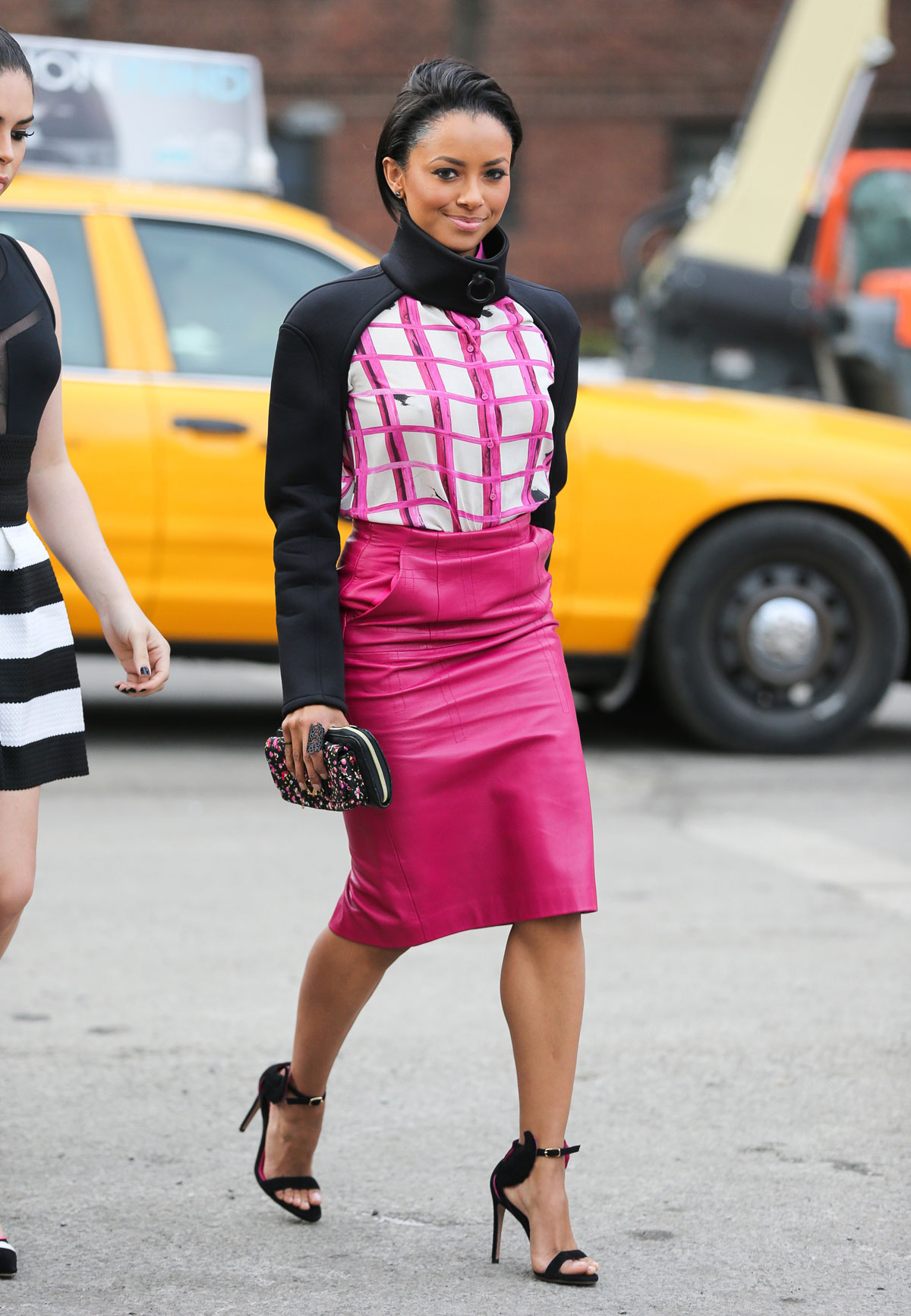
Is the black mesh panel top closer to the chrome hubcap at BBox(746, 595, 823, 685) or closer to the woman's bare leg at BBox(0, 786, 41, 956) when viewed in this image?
the woman's bare leg at BBox(0, 786, 41, 956)

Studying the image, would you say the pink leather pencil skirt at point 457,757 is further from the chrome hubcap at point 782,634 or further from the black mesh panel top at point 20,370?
the chrome hubcap at point 782,634

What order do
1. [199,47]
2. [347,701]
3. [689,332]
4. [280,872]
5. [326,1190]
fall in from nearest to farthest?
[347,701], [326,1190], [280,872], [689,332], [199,47]

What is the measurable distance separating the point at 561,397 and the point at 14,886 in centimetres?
105

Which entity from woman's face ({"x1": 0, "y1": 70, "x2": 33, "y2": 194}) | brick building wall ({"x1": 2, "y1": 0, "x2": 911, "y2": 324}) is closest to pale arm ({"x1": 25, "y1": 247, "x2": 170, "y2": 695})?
woman's face ({"x1": 0, "y1": 70, "x2": 33, "y2": 194})

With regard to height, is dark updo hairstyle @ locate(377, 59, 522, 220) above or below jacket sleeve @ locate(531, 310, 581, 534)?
above

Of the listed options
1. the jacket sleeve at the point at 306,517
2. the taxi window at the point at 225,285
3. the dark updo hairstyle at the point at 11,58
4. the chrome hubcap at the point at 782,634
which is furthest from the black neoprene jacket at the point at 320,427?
the chrome hubcap at the point at 782,634

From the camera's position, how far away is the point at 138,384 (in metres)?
6.46

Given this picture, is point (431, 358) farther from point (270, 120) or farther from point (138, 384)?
point (270, 120)

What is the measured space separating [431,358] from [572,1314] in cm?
130

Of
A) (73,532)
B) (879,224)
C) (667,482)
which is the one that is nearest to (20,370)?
(73,532)

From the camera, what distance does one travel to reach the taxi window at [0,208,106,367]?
6527 mm

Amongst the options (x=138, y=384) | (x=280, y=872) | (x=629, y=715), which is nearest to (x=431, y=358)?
(x=280, y=872)

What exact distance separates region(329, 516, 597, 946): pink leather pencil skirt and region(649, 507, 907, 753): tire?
4109 millimetres

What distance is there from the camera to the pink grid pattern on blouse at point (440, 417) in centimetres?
268
